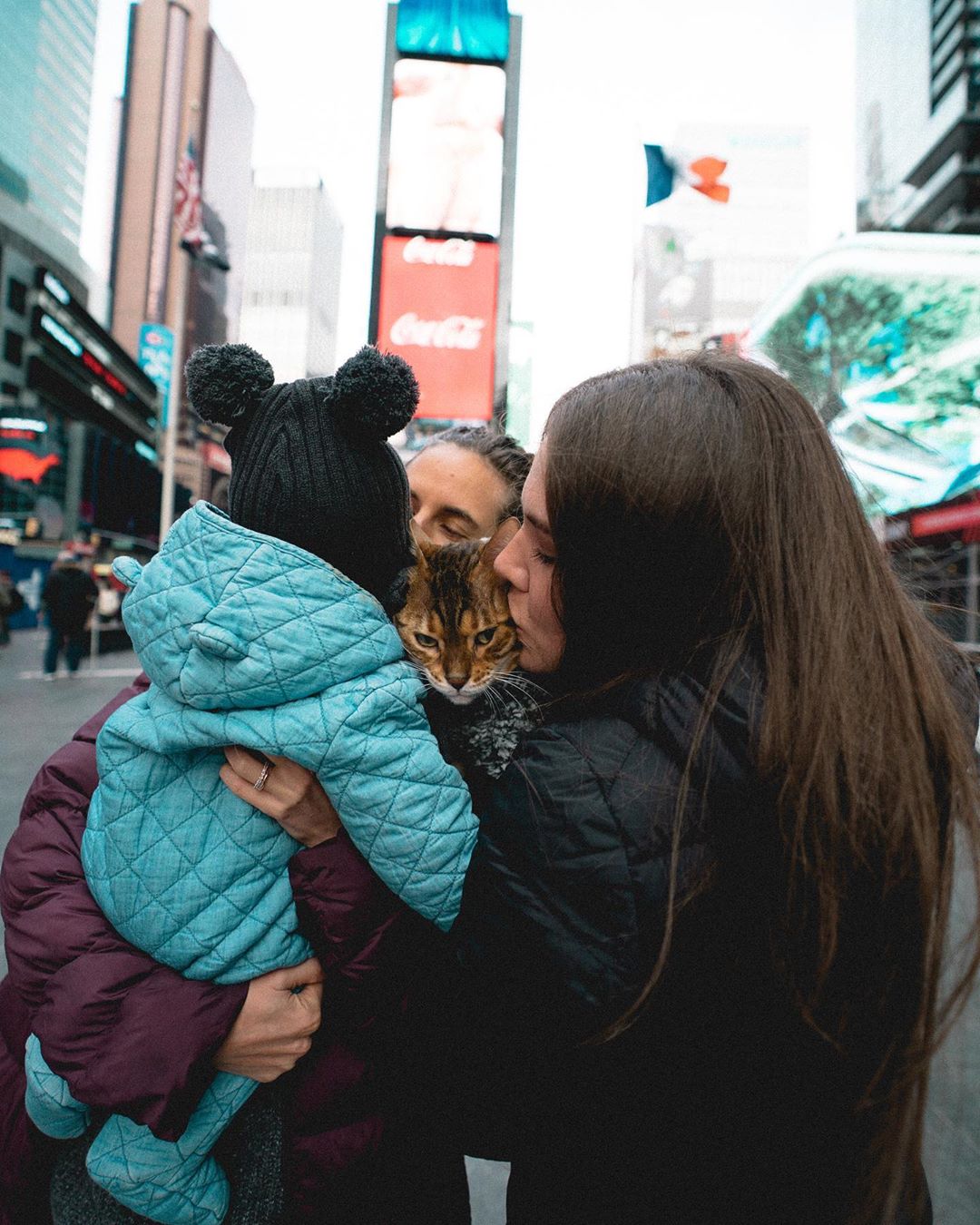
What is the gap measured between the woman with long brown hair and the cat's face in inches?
31.8

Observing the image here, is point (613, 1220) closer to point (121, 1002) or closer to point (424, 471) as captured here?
point (121, 1002)

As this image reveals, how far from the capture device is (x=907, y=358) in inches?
404

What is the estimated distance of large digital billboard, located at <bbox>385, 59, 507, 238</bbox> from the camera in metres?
8.19

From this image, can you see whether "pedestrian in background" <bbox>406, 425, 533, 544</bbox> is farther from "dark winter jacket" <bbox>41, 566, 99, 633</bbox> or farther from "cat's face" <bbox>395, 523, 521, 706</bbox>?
"dark winter jacket" <bbox>41, 566, 99, 633</bbox>

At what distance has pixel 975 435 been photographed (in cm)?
957

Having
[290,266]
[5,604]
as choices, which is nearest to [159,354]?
[5,604]

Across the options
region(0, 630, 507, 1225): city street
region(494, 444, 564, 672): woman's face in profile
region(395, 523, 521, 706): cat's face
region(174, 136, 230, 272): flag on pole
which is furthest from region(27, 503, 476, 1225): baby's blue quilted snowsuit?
region(174, 136, 230, 272): flag on pole

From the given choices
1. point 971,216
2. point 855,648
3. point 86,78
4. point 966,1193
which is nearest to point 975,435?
point 966,1193

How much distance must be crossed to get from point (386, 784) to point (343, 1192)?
2.41 ft

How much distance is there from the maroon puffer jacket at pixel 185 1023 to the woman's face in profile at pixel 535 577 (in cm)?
49

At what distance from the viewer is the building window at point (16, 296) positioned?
1500 inches

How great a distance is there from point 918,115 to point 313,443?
59.9 m

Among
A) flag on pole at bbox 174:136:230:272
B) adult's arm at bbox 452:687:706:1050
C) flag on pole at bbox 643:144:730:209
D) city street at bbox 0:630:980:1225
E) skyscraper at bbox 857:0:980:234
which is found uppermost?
skyscraper at bbox 857:0:980:234

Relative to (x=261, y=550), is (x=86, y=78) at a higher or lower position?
higher
